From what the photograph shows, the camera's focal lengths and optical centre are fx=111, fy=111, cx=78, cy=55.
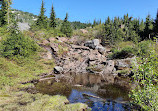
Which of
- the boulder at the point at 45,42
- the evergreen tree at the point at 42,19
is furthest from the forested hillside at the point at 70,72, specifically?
the boulder at the point at 45,42

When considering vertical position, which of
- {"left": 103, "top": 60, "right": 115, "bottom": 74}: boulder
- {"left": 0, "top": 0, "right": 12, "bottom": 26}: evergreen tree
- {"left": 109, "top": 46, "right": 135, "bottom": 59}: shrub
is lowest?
{"left": 103, "top": 60, "right": 115, "bottom": 74}: boulder

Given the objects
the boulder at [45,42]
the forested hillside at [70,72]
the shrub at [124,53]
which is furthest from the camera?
the boulder at [45,42]

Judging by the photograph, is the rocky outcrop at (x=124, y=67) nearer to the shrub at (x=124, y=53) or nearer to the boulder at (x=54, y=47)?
the shrub at (x=124, y=53)

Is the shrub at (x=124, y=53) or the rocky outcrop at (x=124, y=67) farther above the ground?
the shrub at (x=124, y=53)

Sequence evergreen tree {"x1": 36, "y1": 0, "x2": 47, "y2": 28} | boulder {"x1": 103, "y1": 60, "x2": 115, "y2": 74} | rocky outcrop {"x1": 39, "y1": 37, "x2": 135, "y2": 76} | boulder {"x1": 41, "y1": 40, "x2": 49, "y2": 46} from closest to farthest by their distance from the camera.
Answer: rocky outcrop {"x1": 39, "y1": 37, "x2": 135, "y2": 76}, boulder {"x1": 103, "y1": 60, "x2": 115, "y2": 74}, boulder {"x1": 41, "y1": 40, "x2": 49, "y2": 46}, evergreen tree {"x1": 36, "y1": 0, "x2": 47, "y2": 28}

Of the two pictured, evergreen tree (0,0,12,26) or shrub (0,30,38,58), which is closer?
shrub (0,30,38,58)

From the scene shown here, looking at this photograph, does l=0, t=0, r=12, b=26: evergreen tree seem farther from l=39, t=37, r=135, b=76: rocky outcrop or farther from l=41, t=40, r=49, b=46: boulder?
l=39, t=37, r=135, b=76: rocky outcrop

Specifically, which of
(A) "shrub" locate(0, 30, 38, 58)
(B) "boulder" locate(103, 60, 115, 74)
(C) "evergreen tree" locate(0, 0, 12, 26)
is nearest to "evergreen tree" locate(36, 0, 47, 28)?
(C) "evergreen tree" locate(0, 0, 12, 26)

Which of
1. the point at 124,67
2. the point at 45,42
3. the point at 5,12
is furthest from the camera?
the point at 5,12

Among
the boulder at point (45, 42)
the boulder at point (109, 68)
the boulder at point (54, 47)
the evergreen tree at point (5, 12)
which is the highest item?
the evergreen tree at point (5, 12)

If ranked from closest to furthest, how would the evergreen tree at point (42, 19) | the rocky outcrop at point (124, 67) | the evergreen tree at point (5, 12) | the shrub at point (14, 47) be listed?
the shrub at point (14, 47) < the rocky outcrop at point (124, 67) < the evergreen tree at point (5, 12) < the evergreen tree at point (42, 19)

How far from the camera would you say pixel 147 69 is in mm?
6574

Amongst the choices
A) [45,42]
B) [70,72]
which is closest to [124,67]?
[70,72]

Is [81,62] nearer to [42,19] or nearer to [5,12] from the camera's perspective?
[42,19]
